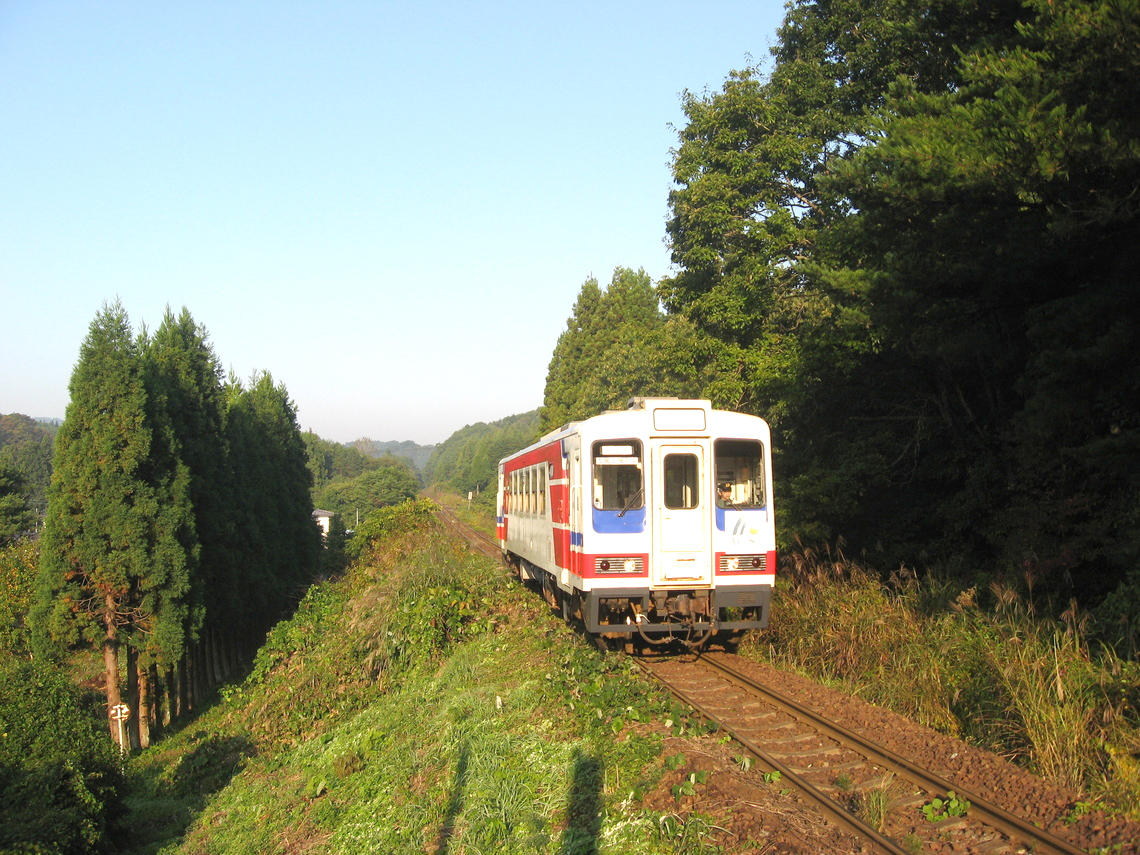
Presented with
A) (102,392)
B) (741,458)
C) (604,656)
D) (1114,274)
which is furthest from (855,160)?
(102,392)

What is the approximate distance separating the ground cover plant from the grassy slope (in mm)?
2358

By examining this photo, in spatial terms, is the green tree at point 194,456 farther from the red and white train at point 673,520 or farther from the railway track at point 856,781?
the railway track at point 856,781

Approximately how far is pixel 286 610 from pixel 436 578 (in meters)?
19.9

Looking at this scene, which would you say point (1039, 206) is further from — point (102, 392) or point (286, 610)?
point (286, 610)

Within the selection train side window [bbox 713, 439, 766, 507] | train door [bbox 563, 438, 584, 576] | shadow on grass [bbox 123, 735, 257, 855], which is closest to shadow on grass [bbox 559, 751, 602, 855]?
train door [bbox 563, 438, 584, 576]

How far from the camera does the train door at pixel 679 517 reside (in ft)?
31.8

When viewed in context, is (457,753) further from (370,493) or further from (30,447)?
(30,447)

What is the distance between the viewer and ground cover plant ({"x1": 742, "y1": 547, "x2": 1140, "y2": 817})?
5727mm

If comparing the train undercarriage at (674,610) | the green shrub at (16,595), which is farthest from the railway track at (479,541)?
the green shrub at (16,595)

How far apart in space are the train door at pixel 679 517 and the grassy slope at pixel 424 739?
132cm

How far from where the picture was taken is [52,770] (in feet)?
29.8

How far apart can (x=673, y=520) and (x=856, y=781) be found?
4.23 m

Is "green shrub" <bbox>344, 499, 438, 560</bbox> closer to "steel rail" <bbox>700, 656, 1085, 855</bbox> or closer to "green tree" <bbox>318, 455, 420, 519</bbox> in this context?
"steel rail" <bbox>700, 656, 1085, 855</bbox>

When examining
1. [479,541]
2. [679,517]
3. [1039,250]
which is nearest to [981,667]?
[679,517]
